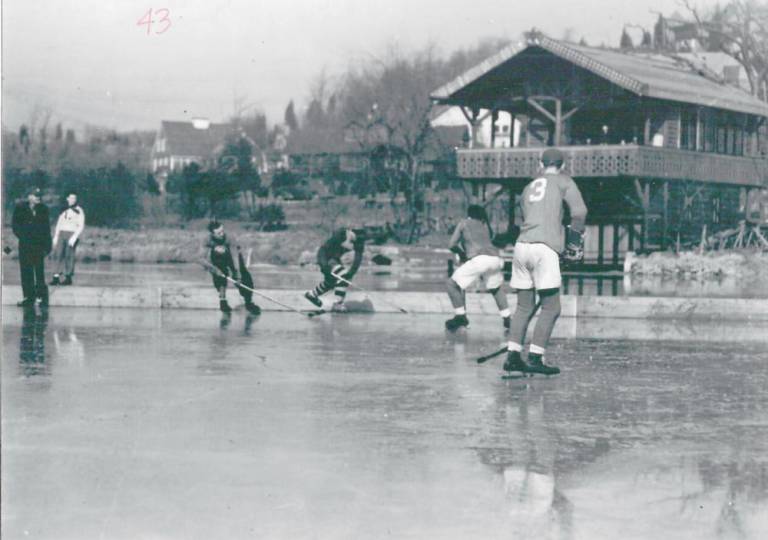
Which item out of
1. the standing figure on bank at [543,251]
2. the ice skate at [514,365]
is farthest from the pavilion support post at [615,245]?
the ice skate at [514,365]

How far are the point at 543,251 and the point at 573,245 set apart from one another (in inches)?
12.3

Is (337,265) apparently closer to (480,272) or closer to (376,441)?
(480,272)

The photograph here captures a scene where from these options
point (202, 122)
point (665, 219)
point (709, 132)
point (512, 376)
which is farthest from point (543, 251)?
point (202, 122)

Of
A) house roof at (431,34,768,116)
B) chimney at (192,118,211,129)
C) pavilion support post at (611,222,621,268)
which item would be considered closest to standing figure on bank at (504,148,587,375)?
house roof at (431,34,768,116)

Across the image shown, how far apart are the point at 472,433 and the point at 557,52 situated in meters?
27.9

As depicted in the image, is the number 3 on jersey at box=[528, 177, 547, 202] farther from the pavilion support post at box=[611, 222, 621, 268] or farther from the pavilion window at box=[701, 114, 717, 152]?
the pavilion window at box=[701, 114, 717, 152]

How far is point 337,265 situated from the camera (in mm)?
17891

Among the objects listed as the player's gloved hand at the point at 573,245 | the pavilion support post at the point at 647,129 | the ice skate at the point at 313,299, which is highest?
the pavilion support post at the point at 647,129

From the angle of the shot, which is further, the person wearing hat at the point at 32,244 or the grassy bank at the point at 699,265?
the grassy bank at the point at 699,265

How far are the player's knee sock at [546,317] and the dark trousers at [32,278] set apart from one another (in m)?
9.92

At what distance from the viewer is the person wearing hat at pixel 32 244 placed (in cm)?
1864

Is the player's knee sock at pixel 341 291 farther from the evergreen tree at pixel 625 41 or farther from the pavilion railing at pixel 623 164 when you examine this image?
the evergreen tree at pixel 625 41

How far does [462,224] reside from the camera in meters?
15.3

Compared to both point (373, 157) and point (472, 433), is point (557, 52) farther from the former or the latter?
point (472, 433)
